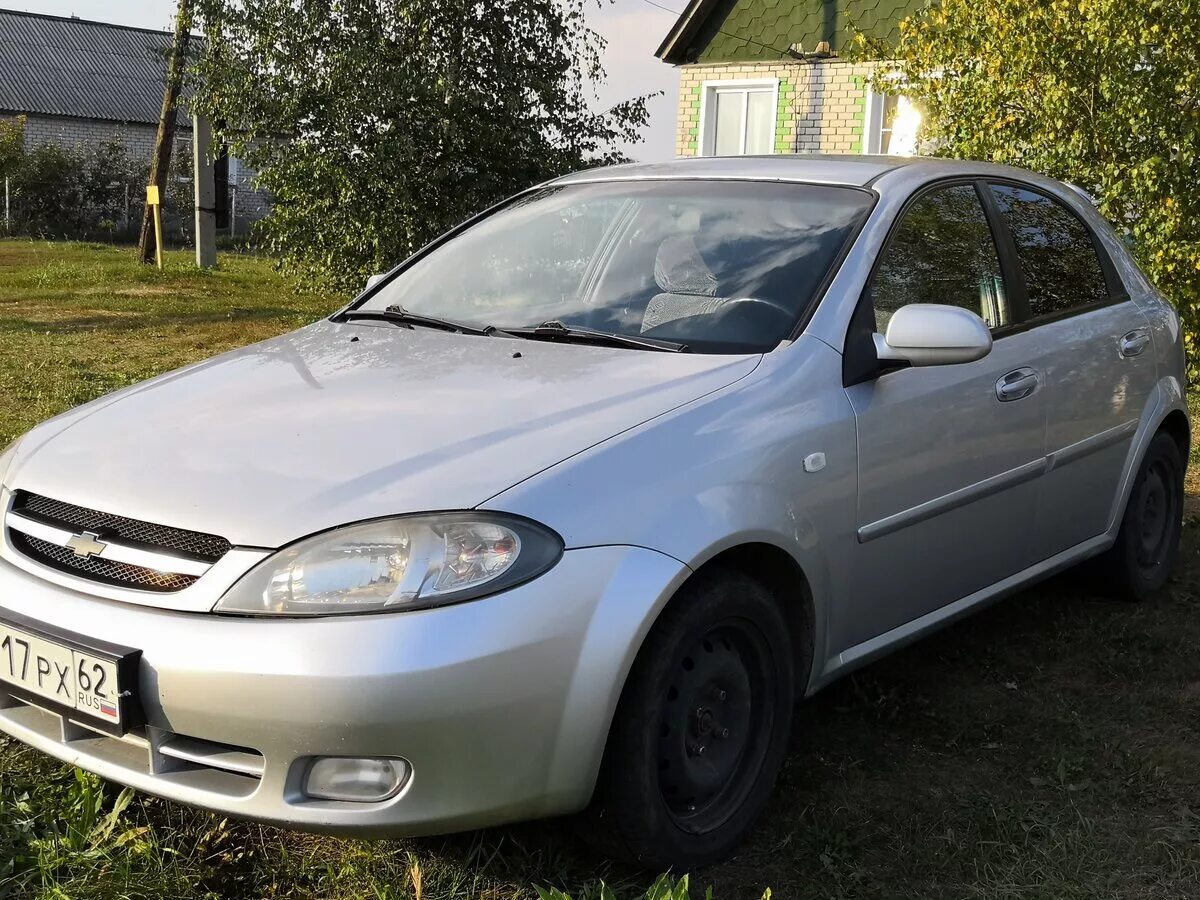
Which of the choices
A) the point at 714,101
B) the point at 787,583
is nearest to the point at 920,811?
the point at 787,583

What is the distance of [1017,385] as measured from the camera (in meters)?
3.64

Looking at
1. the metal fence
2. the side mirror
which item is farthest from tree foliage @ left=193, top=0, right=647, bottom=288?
the metal fence

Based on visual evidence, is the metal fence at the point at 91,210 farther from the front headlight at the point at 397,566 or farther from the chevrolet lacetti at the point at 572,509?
the front headlight at the point at 397,566

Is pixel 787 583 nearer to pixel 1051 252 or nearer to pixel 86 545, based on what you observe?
pixel 86 545

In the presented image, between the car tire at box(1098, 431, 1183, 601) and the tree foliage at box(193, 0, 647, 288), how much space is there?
8.28 m

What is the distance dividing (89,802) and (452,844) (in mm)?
788

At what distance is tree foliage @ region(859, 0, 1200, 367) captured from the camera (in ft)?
28.6

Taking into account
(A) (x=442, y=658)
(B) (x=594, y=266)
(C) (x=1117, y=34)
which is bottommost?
(A) (x=442, y=658)

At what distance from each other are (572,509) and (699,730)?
64 cm

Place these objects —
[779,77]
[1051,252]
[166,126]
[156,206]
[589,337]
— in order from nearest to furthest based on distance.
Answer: [589,337]
[1051,252]
[779,77]
[156,206]
[166,126]

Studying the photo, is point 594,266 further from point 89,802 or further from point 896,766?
point 89,802

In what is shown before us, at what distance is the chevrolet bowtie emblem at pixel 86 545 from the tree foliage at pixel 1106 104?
8.08 metres

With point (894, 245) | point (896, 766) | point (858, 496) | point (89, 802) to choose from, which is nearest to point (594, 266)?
point (894, 245)

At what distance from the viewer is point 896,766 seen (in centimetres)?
333
